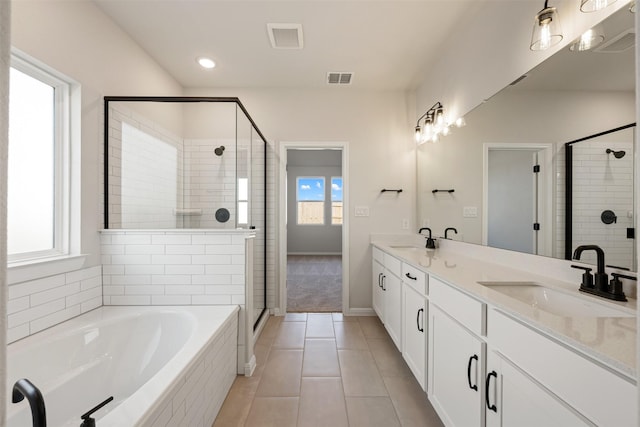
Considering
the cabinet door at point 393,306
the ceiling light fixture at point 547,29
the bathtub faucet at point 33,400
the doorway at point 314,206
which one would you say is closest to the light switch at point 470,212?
the cabinet door at point 393,306

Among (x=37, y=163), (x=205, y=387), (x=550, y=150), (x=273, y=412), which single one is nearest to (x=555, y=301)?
(x=550, y=150)

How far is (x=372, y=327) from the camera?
312 cm

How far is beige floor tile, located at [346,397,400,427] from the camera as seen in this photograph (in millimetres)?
1695

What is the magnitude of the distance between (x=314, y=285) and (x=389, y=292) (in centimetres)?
236

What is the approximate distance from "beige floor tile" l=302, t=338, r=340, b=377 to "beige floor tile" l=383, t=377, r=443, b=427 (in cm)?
41

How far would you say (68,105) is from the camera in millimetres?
1912

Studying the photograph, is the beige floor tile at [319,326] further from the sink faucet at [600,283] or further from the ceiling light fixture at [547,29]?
the ceiling light fixture at [547,29]

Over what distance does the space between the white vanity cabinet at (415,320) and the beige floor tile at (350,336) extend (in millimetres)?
575

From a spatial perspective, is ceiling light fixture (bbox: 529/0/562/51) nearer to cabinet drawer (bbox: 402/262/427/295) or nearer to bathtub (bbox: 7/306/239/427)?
cabinet drawer (bbox: 402/262/427/295)

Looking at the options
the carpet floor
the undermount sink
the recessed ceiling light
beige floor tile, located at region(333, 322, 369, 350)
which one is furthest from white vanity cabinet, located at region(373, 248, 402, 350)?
the recessed ceiling light

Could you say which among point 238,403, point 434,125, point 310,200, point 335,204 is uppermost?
point 434,125

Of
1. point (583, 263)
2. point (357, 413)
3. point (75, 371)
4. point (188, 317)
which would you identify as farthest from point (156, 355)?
point (583, 263)

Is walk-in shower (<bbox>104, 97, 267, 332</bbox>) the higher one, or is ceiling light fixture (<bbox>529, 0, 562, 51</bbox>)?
ceiling light fixture (<bbox>529, 0, 562, 51</bbox>)

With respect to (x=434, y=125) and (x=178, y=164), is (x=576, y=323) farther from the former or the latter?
(x=178, y=164)
